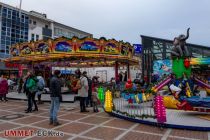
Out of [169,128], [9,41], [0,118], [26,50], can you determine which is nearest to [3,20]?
[9,41]

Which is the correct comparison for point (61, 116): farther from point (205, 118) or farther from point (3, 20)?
point (3, 20)

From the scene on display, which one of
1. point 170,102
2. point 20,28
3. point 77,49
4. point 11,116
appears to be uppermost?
point 20,28

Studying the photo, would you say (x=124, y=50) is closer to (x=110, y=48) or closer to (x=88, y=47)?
A: (x=110, y=48)

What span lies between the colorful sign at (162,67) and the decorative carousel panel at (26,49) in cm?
1971

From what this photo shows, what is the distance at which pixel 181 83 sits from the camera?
1088cm

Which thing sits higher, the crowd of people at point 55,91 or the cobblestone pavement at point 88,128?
the crowd of people at point 55,91

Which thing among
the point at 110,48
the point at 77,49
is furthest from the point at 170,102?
the point at 77,49

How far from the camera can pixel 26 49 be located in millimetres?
16234

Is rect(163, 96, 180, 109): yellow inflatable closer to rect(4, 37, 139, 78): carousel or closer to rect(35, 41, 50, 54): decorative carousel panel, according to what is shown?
rect(4, 37, 139, 78): carousel

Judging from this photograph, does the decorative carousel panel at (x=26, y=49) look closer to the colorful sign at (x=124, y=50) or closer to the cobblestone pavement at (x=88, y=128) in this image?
the colorful sign at (x=124, y=50)

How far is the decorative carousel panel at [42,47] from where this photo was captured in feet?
49.0

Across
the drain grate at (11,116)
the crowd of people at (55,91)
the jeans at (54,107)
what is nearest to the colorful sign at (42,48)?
the crowd of people at (55,91)

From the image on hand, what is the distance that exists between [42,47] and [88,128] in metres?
9.49

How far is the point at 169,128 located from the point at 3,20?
3841 centimetres
